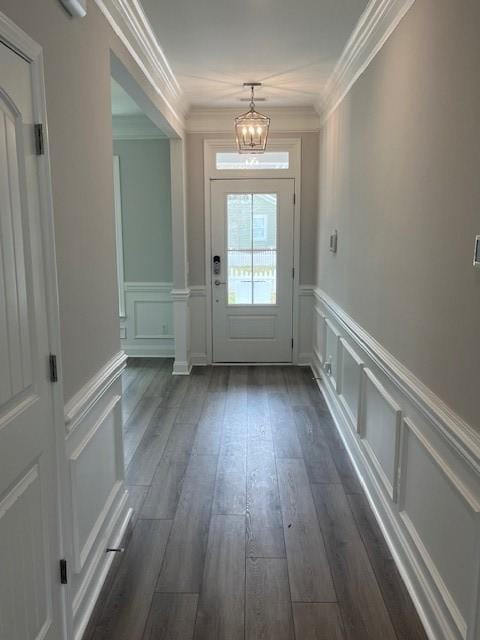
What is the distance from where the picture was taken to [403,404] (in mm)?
2236

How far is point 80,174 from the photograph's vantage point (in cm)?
191

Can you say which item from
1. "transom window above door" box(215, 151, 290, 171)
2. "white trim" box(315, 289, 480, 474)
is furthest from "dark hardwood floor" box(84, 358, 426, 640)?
"transom window above door" box(215, 151, 290, 171)

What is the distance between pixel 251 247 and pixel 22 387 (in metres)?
4.08

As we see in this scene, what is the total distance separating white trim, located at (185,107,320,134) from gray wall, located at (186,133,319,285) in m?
0.06

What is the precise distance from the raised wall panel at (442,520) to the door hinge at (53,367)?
4.39ft

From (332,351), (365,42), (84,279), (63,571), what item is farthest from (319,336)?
(63,571)

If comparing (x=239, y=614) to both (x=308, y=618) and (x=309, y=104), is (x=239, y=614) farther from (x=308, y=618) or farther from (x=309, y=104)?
(x=309, y=104)

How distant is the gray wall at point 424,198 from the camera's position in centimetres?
159

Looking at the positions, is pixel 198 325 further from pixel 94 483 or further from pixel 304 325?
pixel 94 483

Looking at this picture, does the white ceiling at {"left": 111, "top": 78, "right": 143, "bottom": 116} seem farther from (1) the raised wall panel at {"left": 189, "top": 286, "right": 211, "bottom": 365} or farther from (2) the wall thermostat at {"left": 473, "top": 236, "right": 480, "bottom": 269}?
(2) the wall thermostat at {"left": 473, "top": 236, "right": 480, "bottom": 269}

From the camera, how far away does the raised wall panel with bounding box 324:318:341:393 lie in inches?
156

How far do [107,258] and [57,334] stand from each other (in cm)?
74

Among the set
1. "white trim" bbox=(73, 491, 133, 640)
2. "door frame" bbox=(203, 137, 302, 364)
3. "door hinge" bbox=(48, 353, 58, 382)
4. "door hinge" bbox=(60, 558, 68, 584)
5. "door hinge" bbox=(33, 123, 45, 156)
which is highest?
"door frame" bbox=(203, 137, 302, 364)

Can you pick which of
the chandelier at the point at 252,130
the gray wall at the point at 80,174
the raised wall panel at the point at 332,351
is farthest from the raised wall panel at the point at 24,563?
the chandelier at the point at 252,130
